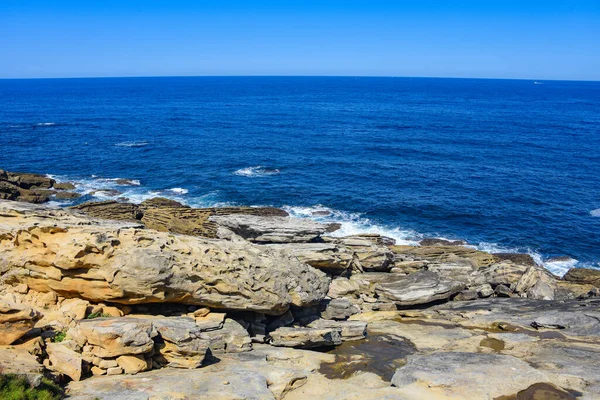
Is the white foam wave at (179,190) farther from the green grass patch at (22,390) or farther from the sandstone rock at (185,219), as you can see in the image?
the green grass patch at (22,390)

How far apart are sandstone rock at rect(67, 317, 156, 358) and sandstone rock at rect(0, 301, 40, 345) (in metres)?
1.89

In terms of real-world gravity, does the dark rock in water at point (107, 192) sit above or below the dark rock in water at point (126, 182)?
below

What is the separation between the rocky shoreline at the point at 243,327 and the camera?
63.0ft

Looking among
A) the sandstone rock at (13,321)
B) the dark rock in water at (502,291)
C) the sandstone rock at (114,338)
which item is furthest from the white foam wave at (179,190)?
the sandstone rock at (13,321)

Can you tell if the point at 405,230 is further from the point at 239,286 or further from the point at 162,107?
the point at 162,107

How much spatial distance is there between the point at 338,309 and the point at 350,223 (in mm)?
32405

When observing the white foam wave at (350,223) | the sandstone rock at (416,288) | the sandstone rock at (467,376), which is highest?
the sandstone rock at (467,376)

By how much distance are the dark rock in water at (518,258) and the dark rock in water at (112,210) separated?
139ft

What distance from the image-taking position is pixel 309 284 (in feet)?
91.0

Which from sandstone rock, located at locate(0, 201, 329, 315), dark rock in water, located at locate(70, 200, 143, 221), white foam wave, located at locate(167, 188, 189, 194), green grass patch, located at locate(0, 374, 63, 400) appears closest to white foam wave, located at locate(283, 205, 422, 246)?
white foam wave, located at locate(167, 188, 189, 194)

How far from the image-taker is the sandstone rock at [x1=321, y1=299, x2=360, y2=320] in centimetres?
2933

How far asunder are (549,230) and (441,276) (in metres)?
30.2

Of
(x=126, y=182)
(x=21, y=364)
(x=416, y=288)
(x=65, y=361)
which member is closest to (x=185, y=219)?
(x=126, y=182)

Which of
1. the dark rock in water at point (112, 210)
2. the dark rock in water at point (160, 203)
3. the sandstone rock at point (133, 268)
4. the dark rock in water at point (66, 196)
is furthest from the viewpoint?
the dark rock in water at point (66, 196)
